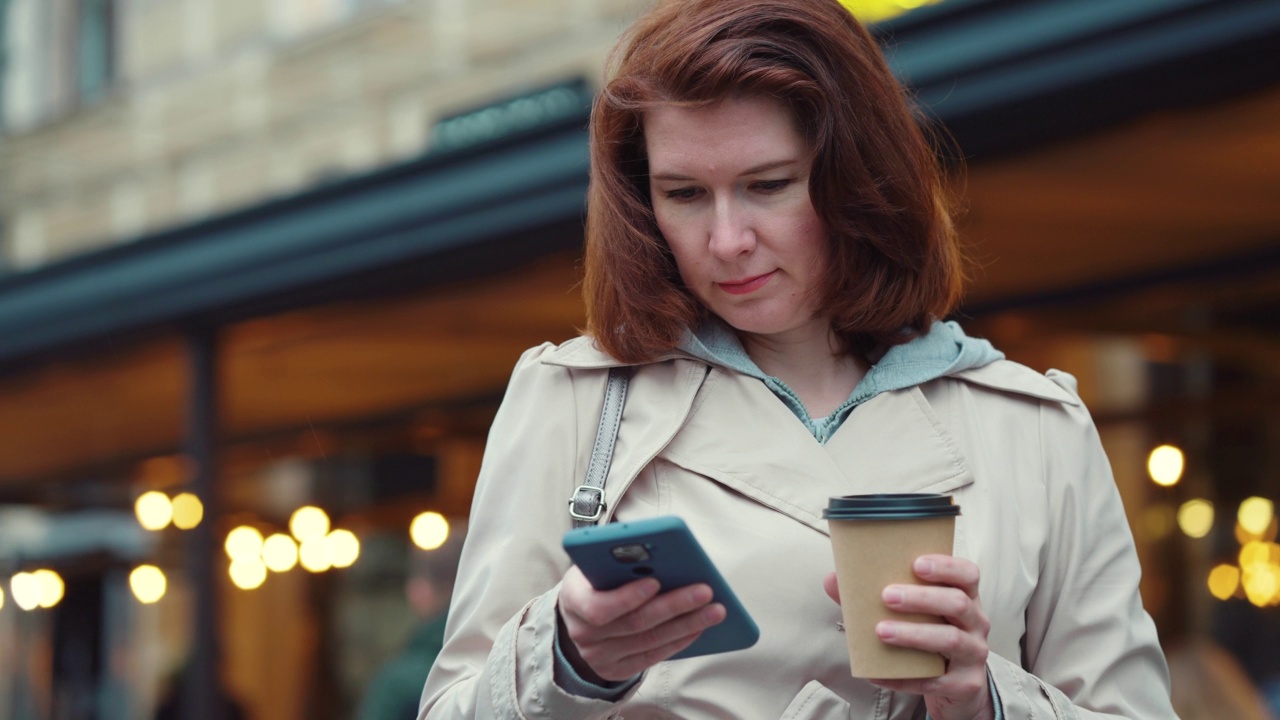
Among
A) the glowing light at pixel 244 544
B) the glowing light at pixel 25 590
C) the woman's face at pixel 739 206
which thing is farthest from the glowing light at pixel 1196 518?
the woman's face at pixel 739 206

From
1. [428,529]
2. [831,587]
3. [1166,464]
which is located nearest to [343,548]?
[428,529]

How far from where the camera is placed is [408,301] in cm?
705

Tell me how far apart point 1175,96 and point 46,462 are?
26.0 feet

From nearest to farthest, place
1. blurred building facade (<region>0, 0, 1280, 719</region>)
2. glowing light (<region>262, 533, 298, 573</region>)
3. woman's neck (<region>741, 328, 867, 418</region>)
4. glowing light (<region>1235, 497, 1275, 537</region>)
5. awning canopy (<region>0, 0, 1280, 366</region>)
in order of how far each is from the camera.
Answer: woman's neck (<region>741, 328, 867, 418</region>) → awning canopy (<region>0, 0, 1280, 366</region>) → blurred building facade (<region>0, 0, 1280, 719</region>) → glowing light (<region>1235, 497, 1275, 537</region>) → glowing light (<region>262, 533, 298, 573</region>)

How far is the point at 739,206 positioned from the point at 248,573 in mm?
7590

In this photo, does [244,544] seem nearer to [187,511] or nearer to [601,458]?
[187,511]

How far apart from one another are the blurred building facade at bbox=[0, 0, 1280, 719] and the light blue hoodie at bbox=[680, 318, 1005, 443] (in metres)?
2.30

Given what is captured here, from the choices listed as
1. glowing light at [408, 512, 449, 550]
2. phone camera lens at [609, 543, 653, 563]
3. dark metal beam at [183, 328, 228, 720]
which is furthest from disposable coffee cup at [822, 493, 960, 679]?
glowing light at [408, 512, 449, 550]

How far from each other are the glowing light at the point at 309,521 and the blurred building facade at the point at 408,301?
0.32ft

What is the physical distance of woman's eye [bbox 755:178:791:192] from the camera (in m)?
1.82

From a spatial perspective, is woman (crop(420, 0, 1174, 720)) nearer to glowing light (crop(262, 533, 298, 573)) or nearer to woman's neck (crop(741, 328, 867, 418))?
woman's neck (crop(741, 328, 867, 418))

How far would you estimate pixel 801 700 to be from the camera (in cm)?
172

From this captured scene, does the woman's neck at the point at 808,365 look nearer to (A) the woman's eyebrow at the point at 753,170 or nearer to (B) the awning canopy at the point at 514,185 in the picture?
(A) the woman's eyebrow at the point at 753,170

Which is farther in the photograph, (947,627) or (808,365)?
(808,365)
